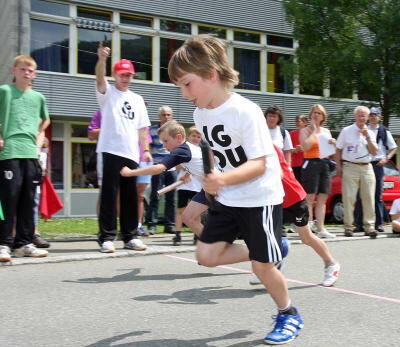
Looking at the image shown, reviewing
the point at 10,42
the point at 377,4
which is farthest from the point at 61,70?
the point at 377,4

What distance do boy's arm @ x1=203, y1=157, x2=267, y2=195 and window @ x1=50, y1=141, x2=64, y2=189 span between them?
671 inches

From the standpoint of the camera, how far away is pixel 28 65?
717cm

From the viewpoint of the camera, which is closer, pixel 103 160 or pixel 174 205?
pixel 103 160

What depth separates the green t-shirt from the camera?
7.02 meters

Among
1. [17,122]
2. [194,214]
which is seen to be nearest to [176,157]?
[194,214]

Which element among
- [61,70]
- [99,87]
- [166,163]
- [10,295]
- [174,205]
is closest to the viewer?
[10,295]

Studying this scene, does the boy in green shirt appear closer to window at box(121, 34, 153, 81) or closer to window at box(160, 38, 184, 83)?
window at box(121, 34, 153, 81)

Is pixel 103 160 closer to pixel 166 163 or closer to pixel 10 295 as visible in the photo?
pixel 166 163

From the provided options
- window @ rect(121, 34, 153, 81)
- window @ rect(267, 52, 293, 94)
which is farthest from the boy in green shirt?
window @ rect(267, 52, 293, 94)

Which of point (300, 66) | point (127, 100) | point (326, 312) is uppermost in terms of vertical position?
point (300, 66)

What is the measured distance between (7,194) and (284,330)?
12.9 feet

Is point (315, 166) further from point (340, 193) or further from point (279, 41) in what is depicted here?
point (279, 41)

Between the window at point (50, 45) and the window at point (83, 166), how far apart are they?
A: 92.7 inches

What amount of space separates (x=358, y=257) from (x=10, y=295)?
13.4 ft
